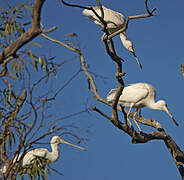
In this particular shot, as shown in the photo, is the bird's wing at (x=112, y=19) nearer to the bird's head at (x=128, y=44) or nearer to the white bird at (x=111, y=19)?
A: the white bird at (x=111, y=19)

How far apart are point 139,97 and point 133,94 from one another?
9 cm

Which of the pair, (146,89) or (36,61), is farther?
(146,89)

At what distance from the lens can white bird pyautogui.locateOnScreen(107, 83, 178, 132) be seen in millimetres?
5043

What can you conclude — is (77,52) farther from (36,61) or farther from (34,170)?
(34,170)

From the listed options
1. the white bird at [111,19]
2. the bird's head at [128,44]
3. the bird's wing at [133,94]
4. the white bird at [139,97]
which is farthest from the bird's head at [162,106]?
the white bird at [111,19]

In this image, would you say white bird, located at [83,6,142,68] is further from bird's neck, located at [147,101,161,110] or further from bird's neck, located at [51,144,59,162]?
bird's neck, located at [51,144,59,162]

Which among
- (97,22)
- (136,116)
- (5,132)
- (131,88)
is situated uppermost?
(97,22)

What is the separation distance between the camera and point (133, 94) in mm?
5035

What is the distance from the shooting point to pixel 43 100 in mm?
2869

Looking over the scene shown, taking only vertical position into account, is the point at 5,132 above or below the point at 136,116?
below

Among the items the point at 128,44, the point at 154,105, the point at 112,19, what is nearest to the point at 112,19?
the point at 112,19

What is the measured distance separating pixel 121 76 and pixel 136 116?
1.90 metres

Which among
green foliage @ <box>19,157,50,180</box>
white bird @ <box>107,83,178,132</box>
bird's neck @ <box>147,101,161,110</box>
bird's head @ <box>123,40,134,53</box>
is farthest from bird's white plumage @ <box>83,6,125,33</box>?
green foliage @ <box>19,157,50,180</box>

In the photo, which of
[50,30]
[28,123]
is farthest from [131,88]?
[50,30]
